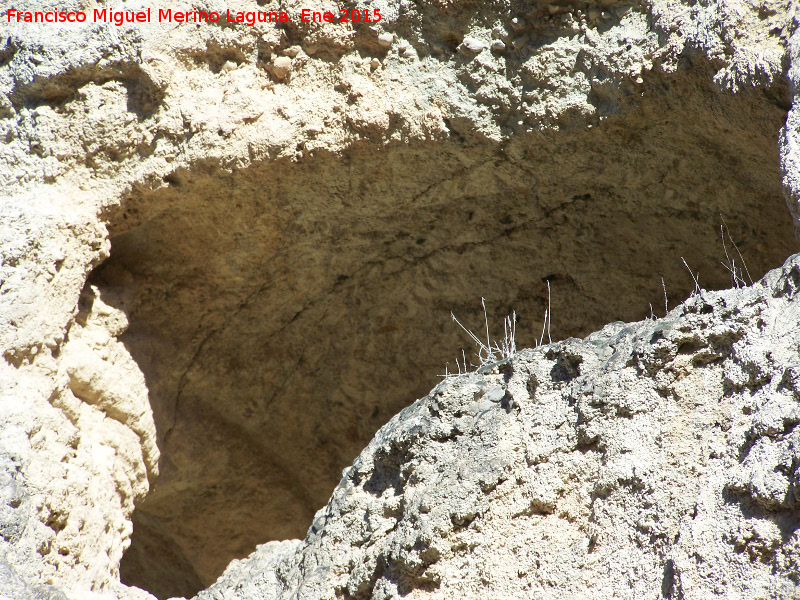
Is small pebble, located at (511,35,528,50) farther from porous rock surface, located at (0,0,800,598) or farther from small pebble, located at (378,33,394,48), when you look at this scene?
small pebble, located at (378,33,394,48)

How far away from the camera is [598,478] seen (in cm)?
209

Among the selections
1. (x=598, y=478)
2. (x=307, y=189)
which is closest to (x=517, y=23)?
(x=307, y=189)

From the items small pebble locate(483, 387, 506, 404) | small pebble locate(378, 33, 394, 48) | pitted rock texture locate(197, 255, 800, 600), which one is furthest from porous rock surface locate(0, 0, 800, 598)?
small pebble locate(483, 387, 506, 404)

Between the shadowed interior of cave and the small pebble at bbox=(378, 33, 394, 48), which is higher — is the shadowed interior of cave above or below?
below

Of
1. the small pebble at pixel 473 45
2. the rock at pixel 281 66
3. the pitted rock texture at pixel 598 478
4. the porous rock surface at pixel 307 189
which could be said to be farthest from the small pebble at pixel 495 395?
the rock at pixel 281 66

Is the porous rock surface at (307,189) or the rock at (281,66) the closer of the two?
the porous rock surface at (307,189)

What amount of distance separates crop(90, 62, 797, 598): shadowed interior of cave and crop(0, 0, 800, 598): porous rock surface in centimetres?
1

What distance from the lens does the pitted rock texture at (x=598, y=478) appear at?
5.90ft

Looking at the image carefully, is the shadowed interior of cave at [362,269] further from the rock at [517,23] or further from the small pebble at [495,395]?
the small pebble at [495,395]

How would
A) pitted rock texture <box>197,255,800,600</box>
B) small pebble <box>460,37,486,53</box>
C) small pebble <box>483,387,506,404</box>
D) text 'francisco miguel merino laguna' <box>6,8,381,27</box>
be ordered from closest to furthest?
pitted rock texture <box>197,255,800,600</box>
small pebble <box>483,387,506,404</box>
text 'francisco miguel merino laguna' <box>6,8,381,27</box>
small pebble <box>460,37,486,53</box>

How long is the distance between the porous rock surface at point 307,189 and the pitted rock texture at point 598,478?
1.99ft

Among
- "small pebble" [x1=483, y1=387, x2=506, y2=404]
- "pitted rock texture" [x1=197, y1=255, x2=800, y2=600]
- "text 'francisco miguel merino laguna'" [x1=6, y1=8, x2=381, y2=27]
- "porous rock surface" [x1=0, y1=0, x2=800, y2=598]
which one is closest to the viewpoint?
"pitted rock texture" [x1=197, y1=255, x2=800, y2=600]

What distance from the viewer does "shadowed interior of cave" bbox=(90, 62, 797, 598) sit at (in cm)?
320

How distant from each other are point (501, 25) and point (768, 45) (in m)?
1.01
